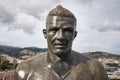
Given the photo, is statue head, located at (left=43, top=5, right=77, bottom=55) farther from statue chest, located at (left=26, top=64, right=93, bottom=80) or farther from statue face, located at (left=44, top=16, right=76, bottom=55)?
statue chest, located at (left=26, top=64, right=93, bottom=80)

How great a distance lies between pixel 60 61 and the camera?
17.8ft

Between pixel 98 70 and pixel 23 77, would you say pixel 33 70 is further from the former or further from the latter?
pixel 98 70

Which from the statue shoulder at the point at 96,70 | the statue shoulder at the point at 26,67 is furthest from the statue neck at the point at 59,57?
the statue shoulder at the point at 96,70

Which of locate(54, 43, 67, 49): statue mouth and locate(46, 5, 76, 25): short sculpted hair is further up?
locate(46, 5, 76, 25): short sculpted hair

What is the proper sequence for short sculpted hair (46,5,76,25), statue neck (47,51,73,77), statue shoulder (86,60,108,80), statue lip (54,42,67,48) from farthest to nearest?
statue shoulder (86,60,108,80) < statue neck (47,51,73,77) < short sculpted hair (46,5,76,25) < statue lip (54,42,67,48)

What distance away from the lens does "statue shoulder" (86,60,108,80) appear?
18.1 ft

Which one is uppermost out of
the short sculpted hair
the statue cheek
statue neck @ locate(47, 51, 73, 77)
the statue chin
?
the short sculpted hair

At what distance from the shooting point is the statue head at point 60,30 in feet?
17.1

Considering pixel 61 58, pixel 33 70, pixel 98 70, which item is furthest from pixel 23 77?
pixel 98 70

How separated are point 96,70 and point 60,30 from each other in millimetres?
790

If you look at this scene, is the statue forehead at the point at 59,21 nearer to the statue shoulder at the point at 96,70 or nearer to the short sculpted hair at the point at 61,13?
the short sculpted hair at the point at 61,13

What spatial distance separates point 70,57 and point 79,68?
19 cm

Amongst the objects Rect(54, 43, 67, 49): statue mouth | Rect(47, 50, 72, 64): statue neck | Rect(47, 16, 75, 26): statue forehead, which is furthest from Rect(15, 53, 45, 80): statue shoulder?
Rect(47, 16, 75, 26): statue forehead

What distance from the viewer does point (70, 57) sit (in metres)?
5.49
